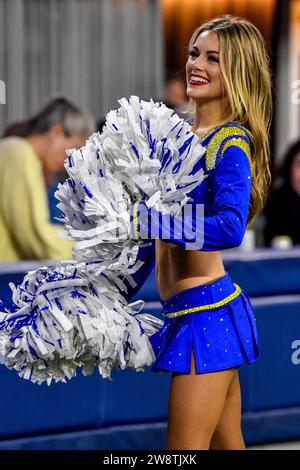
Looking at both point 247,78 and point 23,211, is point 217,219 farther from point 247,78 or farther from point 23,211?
point 23,211

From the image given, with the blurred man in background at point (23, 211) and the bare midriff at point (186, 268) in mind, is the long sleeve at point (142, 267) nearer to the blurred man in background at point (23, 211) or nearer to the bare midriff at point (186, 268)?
the bare midriff at point (186, 268)

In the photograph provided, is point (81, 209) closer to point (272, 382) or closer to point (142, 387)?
point (142, 387)

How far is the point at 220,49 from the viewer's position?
259 cm

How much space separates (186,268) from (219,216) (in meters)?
0.24

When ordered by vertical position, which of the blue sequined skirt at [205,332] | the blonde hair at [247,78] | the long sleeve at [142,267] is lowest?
the blue sequined skirt at [205,332]

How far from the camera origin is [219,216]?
2.42 metres

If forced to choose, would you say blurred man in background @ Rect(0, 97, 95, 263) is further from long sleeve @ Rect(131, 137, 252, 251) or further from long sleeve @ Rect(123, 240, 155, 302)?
long sleeve @ Rect(131, 137, 252, 251)

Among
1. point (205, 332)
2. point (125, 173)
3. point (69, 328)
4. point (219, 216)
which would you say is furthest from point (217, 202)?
point (69, 328)

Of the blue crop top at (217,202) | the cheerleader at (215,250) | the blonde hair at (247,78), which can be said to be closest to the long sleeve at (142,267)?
the cheerleader at (215,250)

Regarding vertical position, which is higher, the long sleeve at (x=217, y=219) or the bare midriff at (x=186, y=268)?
the long sleeve at (x=217, y=219)

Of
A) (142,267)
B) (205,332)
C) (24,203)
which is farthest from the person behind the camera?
(24,203)

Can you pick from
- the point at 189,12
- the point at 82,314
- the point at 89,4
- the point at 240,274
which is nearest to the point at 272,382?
the point at 240,274

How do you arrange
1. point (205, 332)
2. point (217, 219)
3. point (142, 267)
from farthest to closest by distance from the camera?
1. point (142, 267)
2. point (205, 332)
3. point (217, 219)

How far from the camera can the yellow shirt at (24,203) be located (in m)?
4.42
